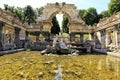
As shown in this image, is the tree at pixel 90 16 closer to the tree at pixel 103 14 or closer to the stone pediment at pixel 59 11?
the tree at pixel 103 14

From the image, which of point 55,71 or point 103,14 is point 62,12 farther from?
point 55,71

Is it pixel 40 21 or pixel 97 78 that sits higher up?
pixel 40 21

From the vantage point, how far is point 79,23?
51625 millimetres

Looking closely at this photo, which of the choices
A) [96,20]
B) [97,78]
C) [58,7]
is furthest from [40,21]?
[97,78]

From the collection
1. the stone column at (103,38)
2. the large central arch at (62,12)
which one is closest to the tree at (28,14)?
the large central arch at (62,12)

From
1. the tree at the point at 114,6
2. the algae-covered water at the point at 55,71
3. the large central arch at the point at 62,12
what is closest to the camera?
the algae-covered water at the point at 55,71

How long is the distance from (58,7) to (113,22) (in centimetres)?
2598

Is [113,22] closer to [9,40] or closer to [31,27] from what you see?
[31,27]

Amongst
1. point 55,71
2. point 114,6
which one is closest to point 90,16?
point 114,6

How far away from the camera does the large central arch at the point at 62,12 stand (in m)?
51.4

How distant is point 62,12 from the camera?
5347 centimetres

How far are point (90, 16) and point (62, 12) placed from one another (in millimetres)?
26959

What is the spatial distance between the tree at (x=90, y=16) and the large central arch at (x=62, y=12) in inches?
960

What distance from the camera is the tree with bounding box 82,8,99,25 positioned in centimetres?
7712
